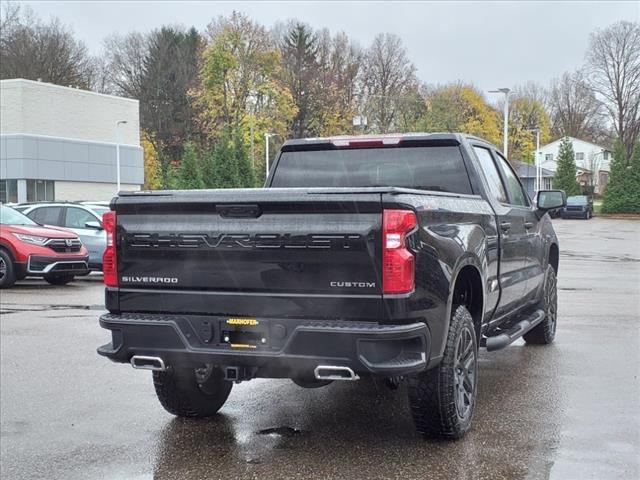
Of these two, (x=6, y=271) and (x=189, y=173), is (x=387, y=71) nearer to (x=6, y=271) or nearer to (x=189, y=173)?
(x=189, y=173)

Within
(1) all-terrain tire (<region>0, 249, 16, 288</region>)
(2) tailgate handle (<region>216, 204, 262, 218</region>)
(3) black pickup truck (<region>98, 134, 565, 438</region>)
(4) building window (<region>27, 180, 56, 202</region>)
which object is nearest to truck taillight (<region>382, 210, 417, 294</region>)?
(3) black pickup truck (<region>98, 134, 565, 438</region>)

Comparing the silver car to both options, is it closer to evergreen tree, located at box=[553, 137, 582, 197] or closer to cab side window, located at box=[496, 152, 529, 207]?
cab side window, located at box=[496, 152, 529, 207]

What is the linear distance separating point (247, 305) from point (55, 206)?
1381cm

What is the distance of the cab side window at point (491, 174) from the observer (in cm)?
637

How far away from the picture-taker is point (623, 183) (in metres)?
55.4

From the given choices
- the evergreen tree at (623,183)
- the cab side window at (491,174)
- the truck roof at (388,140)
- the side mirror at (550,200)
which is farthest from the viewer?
the evergreen tree at (623,183)

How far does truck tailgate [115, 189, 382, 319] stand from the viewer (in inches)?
165

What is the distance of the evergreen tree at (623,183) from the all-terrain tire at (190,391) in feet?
178

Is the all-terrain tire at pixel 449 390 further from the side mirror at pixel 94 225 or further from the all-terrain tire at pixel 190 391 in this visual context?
the side mirror at pixel 94 225

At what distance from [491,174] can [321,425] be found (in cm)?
262

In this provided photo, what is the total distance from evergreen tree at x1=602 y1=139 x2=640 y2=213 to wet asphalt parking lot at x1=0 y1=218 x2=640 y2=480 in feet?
165

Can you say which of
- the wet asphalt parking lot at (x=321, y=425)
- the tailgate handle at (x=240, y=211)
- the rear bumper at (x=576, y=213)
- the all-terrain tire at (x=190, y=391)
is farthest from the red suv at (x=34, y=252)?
the rear bumper at (x=576, y=213)

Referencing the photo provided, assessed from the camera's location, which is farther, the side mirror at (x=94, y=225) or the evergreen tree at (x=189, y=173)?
the evergreen tree at (x=189, y=173)

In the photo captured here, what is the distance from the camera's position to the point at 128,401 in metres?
6.24
